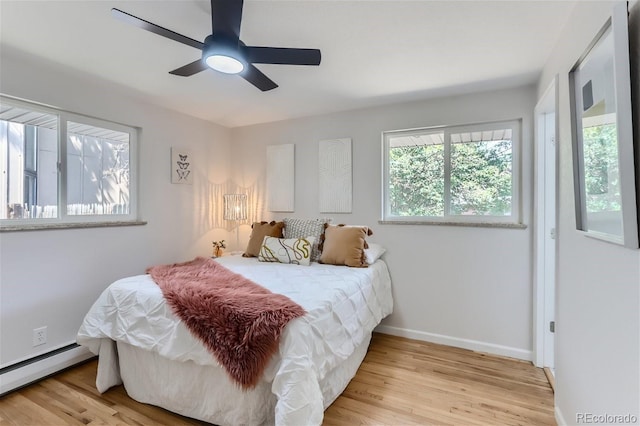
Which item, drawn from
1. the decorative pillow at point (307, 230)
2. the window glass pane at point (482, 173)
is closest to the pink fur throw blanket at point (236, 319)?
the decorative pillow at point (307, 230)

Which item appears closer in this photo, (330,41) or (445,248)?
(330,41)

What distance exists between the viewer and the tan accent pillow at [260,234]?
308cm

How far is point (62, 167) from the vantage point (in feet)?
8.00

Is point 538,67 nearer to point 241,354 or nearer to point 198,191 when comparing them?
point 241,354

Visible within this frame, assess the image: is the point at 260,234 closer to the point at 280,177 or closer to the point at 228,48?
the point at 280,177

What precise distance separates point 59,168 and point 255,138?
6.40 ft

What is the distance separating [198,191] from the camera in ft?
11.5

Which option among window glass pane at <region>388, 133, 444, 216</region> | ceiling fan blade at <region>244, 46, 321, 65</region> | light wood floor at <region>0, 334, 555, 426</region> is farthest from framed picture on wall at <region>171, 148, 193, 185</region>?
window glass pane at <region>388, 133, 444, 216</region>

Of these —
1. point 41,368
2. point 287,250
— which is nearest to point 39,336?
point 41,368

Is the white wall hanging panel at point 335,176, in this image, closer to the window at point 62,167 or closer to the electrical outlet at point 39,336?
the window at point 62,167

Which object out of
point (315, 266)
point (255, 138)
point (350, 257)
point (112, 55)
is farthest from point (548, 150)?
point (112, 55)

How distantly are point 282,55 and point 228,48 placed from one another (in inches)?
11.1

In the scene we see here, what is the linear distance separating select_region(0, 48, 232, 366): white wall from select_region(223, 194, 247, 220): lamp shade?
7.8 inches

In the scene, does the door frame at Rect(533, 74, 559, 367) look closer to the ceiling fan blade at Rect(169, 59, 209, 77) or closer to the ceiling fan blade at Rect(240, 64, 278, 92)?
the ceiling fan blade at Rect(240, 64, 278, 92)
